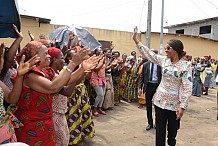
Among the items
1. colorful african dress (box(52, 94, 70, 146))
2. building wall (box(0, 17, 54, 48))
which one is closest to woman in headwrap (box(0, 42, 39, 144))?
colorful african dress (box(52, 94, 70, 146))

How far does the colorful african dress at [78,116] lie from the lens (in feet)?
13.2

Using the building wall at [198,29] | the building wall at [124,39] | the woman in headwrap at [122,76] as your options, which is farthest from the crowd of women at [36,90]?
the building wall at [198,29]

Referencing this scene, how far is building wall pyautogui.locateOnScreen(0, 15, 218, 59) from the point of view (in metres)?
11.8

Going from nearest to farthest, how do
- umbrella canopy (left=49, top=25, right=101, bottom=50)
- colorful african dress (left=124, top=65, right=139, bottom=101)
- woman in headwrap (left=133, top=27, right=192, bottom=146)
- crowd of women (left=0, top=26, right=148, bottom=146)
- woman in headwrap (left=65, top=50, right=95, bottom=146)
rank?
crowd of women (left=0, top=26, right=148, bottom=146) → woman in headwrap (left=133, top=27, right=192, bottom=146) → woman in headwrap (left=65, top=50, right=95, bottom=146) → umbrella canopy (left=49, top=25, right=101, bottom=50) → colorful african dress (left=124, top=65, right=139, bottom=101)

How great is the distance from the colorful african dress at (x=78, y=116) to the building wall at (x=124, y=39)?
6462 mm

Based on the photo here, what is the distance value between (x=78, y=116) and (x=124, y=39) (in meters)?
12.3

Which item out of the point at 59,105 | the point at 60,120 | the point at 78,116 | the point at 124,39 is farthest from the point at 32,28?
the point at 60,120

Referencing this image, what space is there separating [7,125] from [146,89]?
13.0ft

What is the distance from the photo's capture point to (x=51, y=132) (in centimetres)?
239

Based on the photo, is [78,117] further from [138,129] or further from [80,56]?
[80,56]

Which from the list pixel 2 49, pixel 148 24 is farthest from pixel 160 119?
pixel 148 24

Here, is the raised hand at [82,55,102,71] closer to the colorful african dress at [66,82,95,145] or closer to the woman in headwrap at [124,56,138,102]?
the colorful african dress at [66,82,95,145]

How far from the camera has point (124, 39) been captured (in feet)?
52.4

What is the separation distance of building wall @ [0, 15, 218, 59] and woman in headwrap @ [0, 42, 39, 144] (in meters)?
8.02
